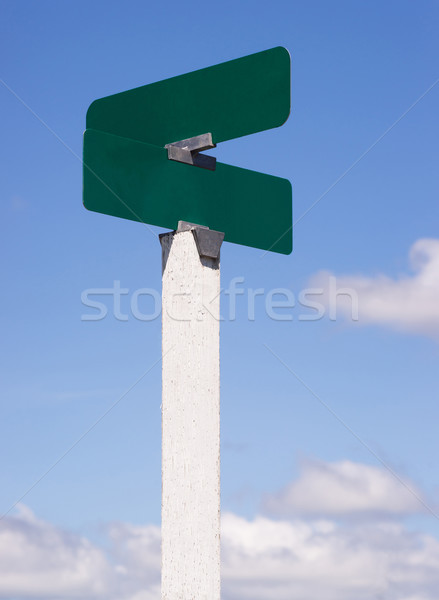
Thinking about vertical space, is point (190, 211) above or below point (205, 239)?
above

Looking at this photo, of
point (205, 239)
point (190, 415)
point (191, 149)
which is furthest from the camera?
point (191, 149)

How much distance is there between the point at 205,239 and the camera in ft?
8.81

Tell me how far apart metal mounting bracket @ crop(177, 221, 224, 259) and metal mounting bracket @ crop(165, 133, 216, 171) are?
8.7 inches

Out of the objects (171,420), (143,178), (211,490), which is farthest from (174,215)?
(211,490)

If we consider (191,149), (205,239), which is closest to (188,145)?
(191,149)

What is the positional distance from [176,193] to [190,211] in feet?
0.25

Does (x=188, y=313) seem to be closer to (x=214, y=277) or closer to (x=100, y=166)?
(x=214, y=277)

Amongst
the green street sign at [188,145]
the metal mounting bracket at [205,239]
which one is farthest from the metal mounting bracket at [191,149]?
the metal mounting bracket at [205,239]

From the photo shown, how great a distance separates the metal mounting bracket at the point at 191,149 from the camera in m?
2.77

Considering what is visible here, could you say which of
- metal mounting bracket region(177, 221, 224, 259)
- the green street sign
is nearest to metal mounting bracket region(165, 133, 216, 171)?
the green street sign

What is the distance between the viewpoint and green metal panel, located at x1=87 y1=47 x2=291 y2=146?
2771 millimetres

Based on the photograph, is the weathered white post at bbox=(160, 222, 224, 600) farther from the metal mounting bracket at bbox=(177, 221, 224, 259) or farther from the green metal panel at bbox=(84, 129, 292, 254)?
the green metal panel at bbox=(84, 129, 292, 254)

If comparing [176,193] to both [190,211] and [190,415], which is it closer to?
[190,211]

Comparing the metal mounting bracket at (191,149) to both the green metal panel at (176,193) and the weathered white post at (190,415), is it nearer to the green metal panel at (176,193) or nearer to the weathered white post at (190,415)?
the green metal panel at (176,193)
